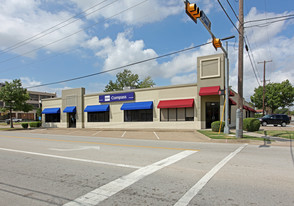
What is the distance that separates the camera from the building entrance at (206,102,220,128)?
66.1 ft

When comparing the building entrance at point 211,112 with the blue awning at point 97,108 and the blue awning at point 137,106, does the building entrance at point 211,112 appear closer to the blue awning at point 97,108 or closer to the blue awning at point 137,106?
the blue awning at point 137,106

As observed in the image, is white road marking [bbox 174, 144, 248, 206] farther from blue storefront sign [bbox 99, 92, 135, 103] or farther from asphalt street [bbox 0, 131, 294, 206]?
blue storefront sign [bbox 99, 92, 135, 103]

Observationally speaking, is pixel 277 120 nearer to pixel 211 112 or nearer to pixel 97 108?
pixel 211 112

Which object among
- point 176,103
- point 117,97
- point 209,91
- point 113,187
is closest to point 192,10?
point 113,187

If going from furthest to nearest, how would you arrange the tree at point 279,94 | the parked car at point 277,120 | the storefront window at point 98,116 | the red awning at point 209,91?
the tree at point 279,94
the storefront window at point 98,116
the parked car at point 277,120
the red awning at point 209,91

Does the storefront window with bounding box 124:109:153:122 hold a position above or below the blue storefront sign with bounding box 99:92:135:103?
below

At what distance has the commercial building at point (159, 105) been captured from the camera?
64.4 feet

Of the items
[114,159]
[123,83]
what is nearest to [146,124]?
[114,159]

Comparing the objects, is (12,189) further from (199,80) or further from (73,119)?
(73,119)

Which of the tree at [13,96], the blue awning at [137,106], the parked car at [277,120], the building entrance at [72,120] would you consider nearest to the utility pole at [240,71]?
the blue awning at [137,106]

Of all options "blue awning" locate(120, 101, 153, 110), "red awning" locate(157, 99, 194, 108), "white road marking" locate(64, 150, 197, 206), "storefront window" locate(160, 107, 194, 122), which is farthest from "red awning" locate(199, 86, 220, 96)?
"white road marking" locate(64, 150, 197, 206)

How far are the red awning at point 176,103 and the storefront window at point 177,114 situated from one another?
0.92m

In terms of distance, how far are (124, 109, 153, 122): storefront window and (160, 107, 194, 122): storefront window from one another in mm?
1513

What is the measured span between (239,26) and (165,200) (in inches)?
512
